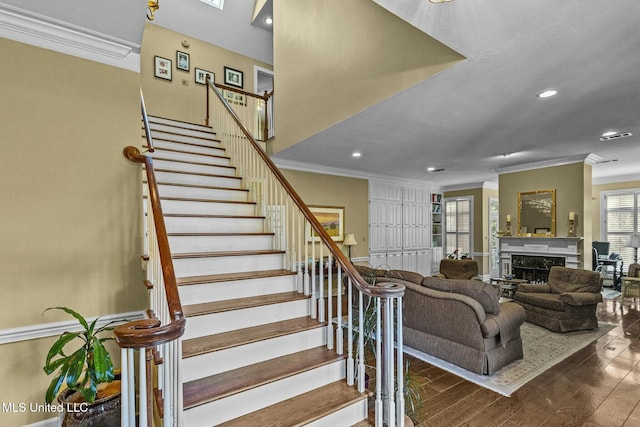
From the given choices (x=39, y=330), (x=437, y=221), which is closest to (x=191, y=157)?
(x=39, y=330)

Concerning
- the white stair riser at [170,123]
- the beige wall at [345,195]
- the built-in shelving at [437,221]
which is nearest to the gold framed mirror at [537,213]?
the built-in shelving at [437,221]

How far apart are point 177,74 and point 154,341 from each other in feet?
22.1

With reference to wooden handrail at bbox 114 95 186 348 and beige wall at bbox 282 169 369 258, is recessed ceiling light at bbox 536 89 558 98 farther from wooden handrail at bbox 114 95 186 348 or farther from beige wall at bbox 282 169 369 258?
beige wall at bbox 282 169 369 258

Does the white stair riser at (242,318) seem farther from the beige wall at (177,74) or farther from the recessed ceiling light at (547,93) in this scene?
the beige wall at (177,74)

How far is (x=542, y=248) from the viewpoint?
642 centimetres

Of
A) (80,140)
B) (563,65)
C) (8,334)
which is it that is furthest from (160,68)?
(563,65)

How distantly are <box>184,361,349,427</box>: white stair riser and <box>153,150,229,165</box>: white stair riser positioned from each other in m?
3.31

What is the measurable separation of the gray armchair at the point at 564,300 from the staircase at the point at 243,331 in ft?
12.3

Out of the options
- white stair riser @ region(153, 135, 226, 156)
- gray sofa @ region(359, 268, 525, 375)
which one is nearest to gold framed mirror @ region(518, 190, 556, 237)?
gray sofa @ region(359, 268, 525, 375)

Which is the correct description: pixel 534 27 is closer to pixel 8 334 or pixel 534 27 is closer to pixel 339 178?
pixel 8 334

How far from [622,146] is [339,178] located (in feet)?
16.4

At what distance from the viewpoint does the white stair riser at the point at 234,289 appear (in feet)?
8.22

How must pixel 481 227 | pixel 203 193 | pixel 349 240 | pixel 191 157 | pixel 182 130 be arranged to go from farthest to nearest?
pixel 481 227 → pixel 349 240 → pixel 182 130 → pixel 191 157 → pixel 203 193

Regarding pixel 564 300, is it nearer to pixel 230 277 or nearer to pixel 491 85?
pixel 491 85
